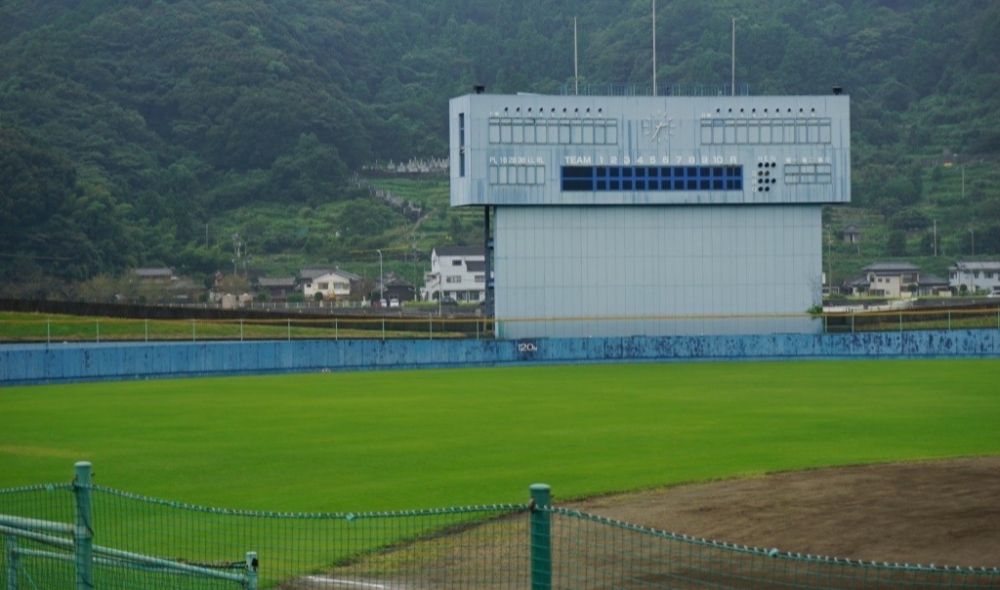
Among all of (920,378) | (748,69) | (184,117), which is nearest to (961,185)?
(748,69)

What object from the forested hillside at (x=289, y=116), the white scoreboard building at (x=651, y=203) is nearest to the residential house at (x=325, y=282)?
the forested hillside at (x=289, y=116)

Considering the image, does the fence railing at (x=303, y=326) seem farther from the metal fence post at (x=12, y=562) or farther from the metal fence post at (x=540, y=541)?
the metal fence post at (x=540, y=541)

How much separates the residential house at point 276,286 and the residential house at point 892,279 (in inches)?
2037

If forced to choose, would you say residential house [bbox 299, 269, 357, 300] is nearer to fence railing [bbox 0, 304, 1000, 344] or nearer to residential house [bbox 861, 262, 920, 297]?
residential house [bbox 861, 262, 920, 297]

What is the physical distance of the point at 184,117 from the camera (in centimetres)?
16012

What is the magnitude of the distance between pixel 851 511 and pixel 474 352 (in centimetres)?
3982

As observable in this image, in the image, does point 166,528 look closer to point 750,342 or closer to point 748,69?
point 750,342

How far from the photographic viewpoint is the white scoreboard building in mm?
60562

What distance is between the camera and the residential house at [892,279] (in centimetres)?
13288

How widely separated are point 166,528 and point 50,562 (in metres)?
3.91

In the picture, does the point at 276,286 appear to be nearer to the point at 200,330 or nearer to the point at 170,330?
the point at 200,330

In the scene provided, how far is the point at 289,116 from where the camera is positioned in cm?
15838

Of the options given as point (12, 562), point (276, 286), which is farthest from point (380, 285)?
point (12, 562)

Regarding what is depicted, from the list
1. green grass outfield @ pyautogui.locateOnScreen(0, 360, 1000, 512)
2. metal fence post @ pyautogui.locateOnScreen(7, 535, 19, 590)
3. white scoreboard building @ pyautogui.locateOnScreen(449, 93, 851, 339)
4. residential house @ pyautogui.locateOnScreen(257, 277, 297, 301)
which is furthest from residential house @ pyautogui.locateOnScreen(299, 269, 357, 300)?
metal fence post @ pyautogui.locateOnScreen(7, 535, 19, 590)
